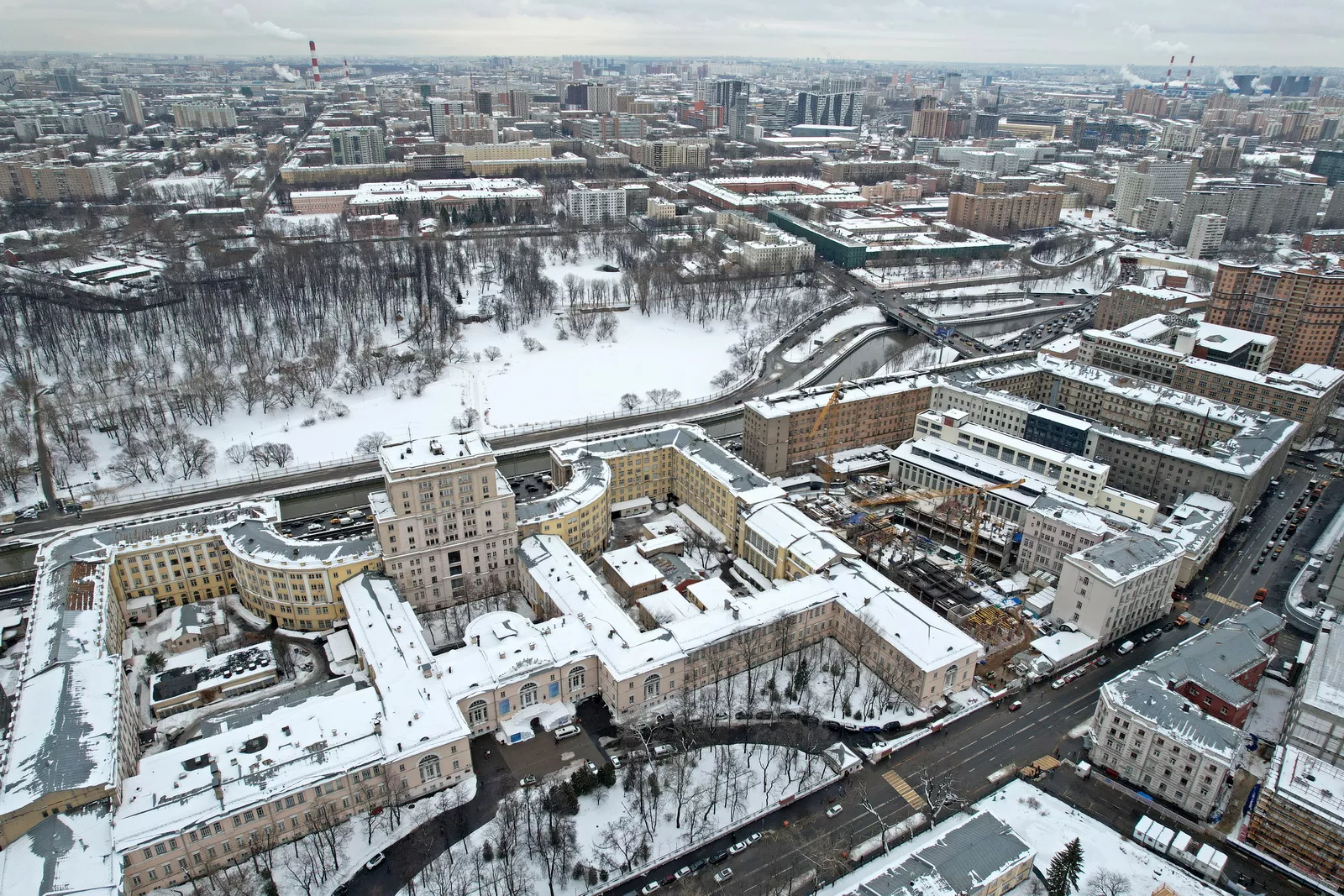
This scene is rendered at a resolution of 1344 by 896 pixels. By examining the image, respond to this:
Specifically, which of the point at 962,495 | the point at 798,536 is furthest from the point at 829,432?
the point at 798,536

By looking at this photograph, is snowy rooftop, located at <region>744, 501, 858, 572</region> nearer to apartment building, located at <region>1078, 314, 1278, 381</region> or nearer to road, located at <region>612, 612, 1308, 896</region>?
road, located at <region>612, 612, 1308, 896</region>

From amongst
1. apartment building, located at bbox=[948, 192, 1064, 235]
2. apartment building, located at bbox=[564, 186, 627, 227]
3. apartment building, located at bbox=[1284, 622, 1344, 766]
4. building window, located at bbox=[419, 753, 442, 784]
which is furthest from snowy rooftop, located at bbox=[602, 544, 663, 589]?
apartment building, located at bbox=[948, 192, 1064, 235]

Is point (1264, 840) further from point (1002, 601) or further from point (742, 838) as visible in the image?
point (742, 838)

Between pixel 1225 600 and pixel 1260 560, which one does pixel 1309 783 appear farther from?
pixel 1260 560

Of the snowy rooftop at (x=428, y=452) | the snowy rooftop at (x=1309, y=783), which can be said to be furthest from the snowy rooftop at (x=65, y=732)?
the snowy rooftop at (x=1309, y=783)

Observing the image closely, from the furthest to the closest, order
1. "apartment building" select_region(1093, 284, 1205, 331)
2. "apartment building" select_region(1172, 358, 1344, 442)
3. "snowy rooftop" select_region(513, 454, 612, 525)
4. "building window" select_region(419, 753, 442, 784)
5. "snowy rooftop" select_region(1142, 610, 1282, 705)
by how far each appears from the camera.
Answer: "apartment building" select_region(1093, 284, 1205, 331) < "apartment building" select_region(1172, 358, 1344, 442) < "snowy rooftop" select_region(513, 454, 612, 525) < "snowy rooftop" select_region(1142, 610, 1282, 705) < "building window" select_region(419, 753, 442, 784)

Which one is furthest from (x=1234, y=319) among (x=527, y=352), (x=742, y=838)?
(x=742, y=838)
